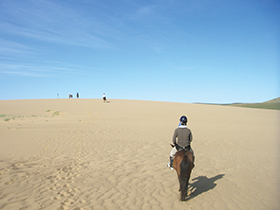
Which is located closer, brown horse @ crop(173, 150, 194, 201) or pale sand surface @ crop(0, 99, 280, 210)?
brown horse @ crop(173, 150, 194, 201)

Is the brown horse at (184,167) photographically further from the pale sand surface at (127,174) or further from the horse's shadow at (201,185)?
the horse's shadow at (201,185)

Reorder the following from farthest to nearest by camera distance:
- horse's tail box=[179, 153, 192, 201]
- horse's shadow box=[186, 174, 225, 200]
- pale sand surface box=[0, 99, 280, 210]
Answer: horse's shadow box=[186, 174, 225, 200], pale sand surface box=[0, 99, 280, 210], horse's tail box=[179, 153, 192, 201]

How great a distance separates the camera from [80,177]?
743cm

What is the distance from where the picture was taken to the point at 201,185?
273 inches

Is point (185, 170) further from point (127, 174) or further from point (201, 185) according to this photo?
point (127, 174)

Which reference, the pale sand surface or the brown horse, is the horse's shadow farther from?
the brown horse

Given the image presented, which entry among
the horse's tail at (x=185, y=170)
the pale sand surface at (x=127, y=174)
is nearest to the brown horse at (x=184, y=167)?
the horse's tail at (x=185, y=170)

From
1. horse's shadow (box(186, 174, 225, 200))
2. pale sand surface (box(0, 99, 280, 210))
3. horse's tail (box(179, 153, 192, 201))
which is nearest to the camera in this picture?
horse's tail (box(179, 153, 192, 201))

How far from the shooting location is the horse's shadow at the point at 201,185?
6300 millimetres

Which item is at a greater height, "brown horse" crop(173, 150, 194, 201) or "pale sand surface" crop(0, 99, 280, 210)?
"brown horse" crop(173, 150, 194, 201)

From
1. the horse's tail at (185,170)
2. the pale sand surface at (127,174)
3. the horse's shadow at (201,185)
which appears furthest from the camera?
the horse's shadow at (201,185)

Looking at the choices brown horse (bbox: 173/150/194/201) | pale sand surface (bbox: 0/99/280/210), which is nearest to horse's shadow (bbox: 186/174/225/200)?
pale sand surface (bbox: 0/99/280/210)

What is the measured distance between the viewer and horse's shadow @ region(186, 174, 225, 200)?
6.30 metres

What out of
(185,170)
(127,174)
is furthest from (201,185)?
(127,174)
